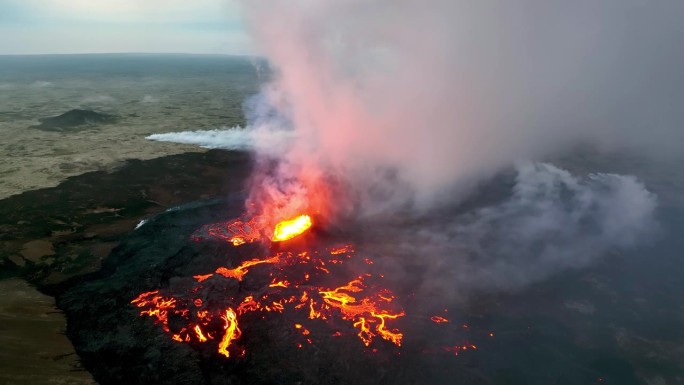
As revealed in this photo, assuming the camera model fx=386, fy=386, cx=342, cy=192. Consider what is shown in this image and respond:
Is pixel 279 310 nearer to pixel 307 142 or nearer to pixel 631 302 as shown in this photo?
pixel 631 302

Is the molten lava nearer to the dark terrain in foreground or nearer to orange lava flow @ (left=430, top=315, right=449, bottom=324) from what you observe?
orange lava flow @ (left=430, top=315, right=449, bottom=324)

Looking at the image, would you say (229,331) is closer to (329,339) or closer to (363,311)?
(329,339)

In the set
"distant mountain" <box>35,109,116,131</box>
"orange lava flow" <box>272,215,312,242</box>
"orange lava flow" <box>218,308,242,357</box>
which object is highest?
"distant mountain" <box>35,109,116,131</box>

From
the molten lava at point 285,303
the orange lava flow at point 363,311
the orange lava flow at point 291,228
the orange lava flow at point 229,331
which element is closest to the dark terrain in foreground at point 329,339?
the orange lava flow at point 229,331

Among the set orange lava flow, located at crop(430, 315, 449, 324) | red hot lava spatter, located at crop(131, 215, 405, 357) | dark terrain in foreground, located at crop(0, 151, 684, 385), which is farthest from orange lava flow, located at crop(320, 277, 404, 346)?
orange lava flow, located at crop(430, 315, 449, 324)

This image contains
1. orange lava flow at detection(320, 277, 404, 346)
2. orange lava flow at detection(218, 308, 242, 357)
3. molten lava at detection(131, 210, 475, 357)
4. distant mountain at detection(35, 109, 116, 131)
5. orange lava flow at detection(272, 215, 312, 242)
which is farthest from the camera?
distant mountain at detection(35, 109, 116, 131)

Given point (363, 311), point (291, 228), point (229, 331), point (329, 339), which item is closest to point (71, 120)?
point (291, 228)
